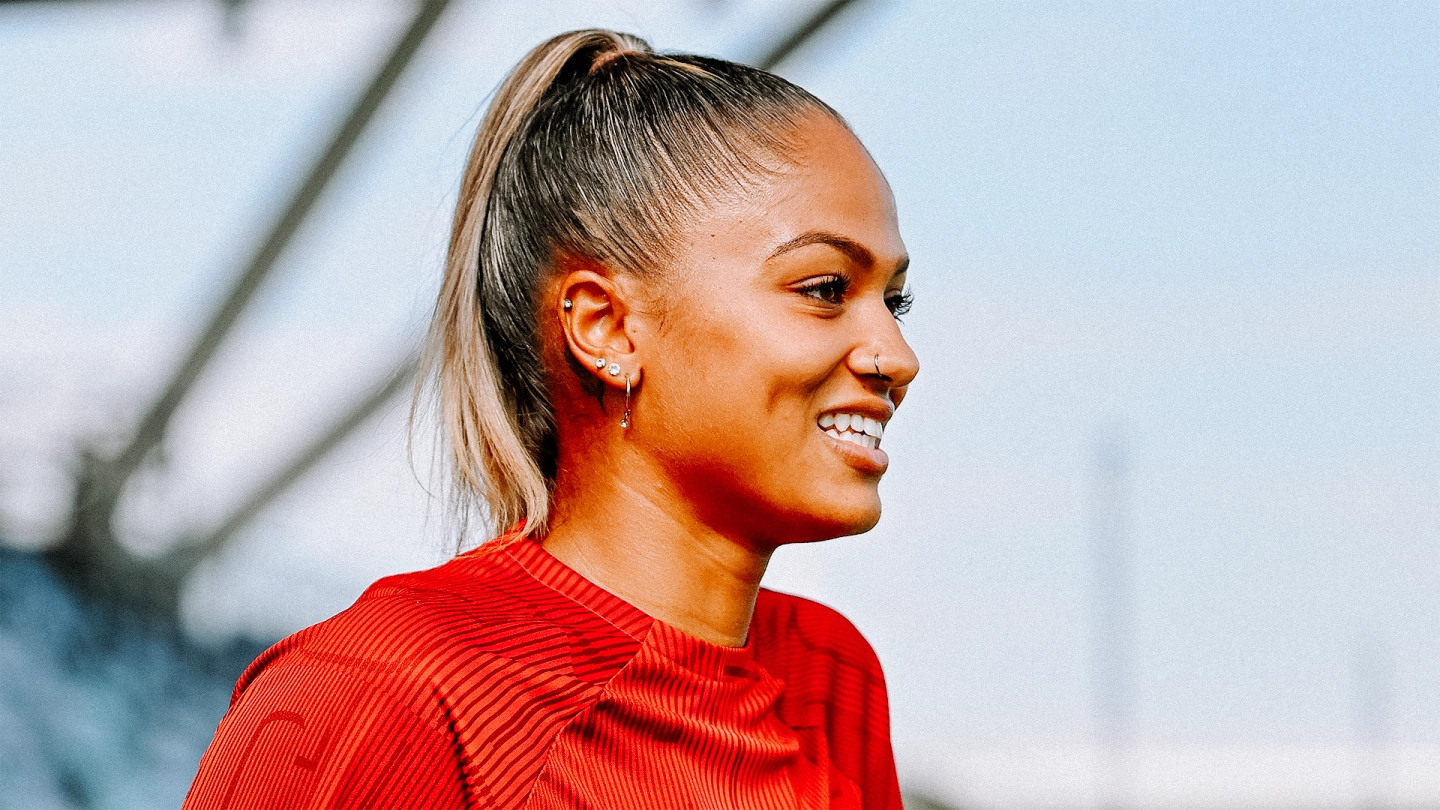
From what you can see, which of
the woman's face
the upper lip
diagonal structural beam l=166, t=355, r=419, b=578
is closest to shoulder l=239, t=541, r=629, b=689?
the woman's face

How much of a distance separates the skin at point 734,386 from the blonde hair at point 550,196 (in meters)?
0.03

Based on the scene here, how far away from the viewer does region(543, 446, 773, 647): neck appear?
1498 millimetres

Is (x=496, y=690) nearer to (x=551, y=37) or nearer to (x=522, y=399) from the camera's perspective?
(x=522, y=399)

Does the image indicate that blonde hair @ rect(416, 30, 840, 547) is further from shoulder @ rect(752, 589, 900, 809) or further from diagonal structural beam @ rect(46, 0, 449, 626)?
diagonal structural beam @ rect(46, 0, 449, 626)

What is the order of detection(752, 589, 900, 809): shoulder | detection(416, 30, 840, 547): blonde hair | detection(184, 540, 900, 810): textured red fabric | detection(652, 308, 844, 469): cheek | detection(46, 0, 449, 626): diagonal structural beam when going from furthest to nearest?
1. detection(46, 0, 449, 626): diagonal structural beam
2. detection(752, 589, 900, 809): shoulder
3. detection(416, 30, 840, 547): blonde hair
4. detection(652, 308, 844, 469): cheek
5. detection(184, 540, 900, 810): textured red fabric

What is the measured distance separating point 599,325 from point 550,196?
0.50 feet

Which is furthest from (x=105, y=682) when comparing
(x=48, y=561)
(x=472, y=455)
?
(x=472, y=455)

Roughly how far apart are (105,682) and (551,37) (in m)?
4.75

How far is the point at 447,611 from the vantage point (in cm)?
137

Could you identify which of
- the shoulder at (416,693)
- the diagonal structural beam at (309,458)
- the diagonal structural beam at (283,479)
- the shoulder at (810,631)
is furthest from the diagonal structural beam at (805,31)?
the shoulder at (416,693)

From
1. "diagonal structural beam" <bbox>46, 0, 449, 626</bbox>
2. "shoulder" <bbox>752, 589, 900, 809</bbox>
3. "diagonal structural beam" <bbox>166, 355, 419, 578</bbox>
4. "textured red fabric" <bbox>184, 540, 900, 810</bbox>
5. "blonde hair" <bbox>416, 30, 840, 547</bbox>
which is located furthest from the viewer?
"diagonal structural beam" <bbox>166, 355, 419, 578</bbox>

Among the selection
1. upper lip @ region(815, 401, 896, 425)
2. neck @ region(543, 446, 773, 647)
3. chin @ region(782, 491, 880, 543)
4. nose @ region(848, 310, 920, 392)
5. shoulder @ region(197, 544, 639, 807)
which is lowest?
shoulder @ region(197, 544, 639, 807)

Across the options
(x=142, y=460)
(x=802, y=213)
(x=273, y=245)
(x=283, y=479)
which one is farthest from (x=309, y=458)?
(x=802, y=213)

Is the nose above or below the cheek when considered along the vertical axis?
above
